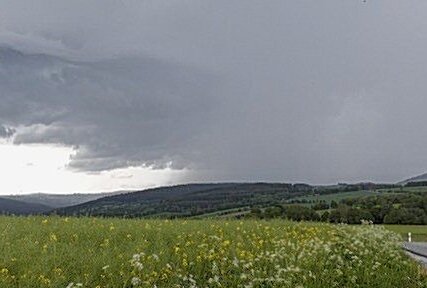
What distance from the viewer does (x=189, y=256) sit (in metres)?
10.4

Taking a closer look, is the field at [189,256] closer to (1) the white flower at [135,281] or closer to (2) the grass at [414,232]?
(1) the white flower at [135,281]

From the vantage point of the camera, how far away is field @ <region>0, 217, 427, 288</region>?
29.2 ft

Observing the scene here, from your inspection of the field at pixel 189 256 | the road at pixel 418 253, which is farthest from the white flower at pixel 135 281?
the road at pixel 418 253

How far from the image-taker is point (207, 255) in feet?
34.4

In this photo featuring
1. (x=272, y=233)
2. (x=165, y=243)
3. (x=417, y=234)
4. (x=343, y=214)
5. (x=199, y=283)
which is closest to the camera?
(x=199, y=283)

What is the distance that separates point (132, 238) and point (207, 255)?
6.97 ft

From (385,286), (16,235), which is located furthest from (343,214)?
(16,235)

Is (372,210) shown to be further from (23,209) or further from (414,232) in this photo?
(23,209)

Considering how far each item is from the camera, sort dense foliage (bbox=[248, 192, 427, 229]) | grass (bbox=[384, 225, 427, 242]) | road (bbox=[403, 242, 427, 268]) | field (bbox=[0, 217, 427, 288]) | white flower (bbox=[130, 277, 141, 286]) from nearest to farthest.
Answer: white flower (bbox=[130, 277, 141, 286]) < field (bbox=[0, 217, 427, 288]) < road (bbox=[403, 242, 427, 268]) < dense foliage (bbox=[248, 192, 427, 229]) < grass (bbox=[384, 225, 427, 242])

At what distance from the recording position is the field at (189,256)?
29.2 ft

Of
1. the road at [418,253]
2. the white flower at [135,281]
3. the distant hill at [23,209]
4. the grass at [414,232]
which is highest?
the distant hill at [23,209]

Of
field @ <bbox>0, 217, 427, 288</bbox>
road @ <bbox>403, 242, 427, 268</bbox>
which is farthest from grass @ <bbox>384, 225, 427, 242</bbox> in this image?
field @ <bbox>0, 217, 427, 288</bbox>

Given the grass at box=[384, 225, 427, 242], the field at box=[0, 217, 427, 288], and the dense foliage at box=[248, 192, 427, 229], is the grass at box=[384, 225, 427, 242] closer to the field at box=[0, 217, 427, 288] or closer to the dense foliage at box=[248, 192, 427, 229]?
the dense foliage at box=[248, 192, 427, 229]

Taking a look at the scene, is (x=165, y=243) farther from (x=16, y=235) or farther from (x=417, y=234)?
(x=417, y=234)
